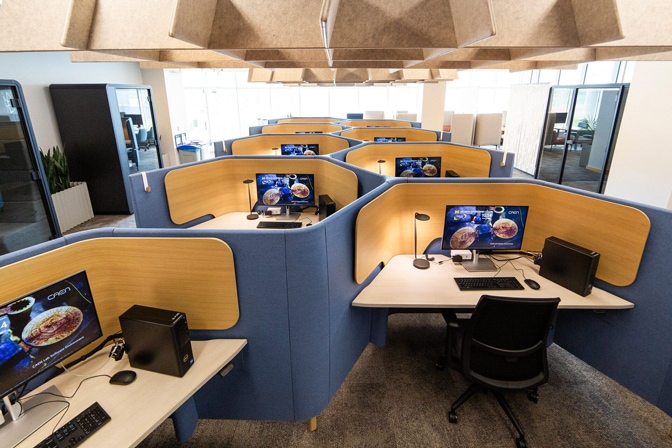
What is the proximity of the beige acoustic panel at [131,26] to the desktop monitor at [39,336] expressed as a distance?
0.88 m

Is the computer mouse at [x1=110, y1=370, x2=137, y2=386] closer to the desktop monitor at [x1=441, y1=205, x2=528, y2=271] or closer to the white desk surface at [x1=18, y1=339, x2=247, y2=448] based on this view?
the white desk surface at [x1=18, y1=339, x2=247, y2=448]

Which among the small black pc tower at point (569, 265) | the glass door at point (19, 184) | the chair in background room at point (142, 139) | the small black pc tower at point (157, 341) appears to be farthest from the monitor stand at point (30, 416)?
the chair in background room at point (142, 139)

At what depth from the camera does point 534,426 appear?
209cm

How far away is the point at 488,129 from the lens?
8.27 m

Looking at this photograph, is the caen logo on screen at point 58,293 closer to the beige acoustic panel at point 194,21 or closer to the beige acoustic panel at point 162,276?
the beige acoustic panel at point 162,276

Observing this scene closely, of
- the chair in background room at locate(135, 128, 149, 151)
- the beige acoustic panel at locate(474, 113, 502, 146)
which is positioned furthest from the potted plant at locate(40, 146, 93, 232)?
the beige acoustic panel at locate(474, 113, 502, 146)

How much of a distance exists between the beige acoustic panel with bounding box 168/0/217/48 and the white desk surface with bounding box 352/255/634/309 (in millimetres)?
1505

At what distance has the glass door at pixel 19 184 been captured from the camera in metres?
3.89

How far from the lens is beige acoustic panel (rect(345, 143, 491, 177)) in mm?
4125

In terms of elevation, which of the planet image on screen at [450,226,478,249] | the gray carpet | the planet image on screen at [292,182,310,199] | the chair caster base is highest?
the planet image on screen at [292,182,310,199]

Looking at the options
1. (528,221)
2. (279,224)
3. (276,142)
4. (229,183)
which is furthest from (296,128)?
(528,221)

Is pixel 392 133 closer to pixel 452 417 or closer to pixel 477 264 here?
pixel 477 264

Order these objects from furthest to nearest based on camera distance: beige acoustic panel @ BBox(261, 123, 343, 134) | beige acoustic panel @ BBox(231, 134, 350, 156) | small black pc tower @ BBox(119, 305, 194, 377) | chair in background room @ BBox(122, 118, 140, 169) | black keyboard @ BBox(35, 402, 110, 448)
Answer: beige acoustic panel @ BBox(261, 123, 343, 134) < chair in background room @ BBox(122, 118, 140, 169) < beige acoustic panel @ BBox(231, 134, 350, 156) < small black pc tower @ BBox(119, 305, 194, 377) < black keyboard @ BBox(35, 402, 110, 448)

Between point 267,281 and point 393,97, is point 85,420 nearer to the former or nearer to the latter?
point 267,281
